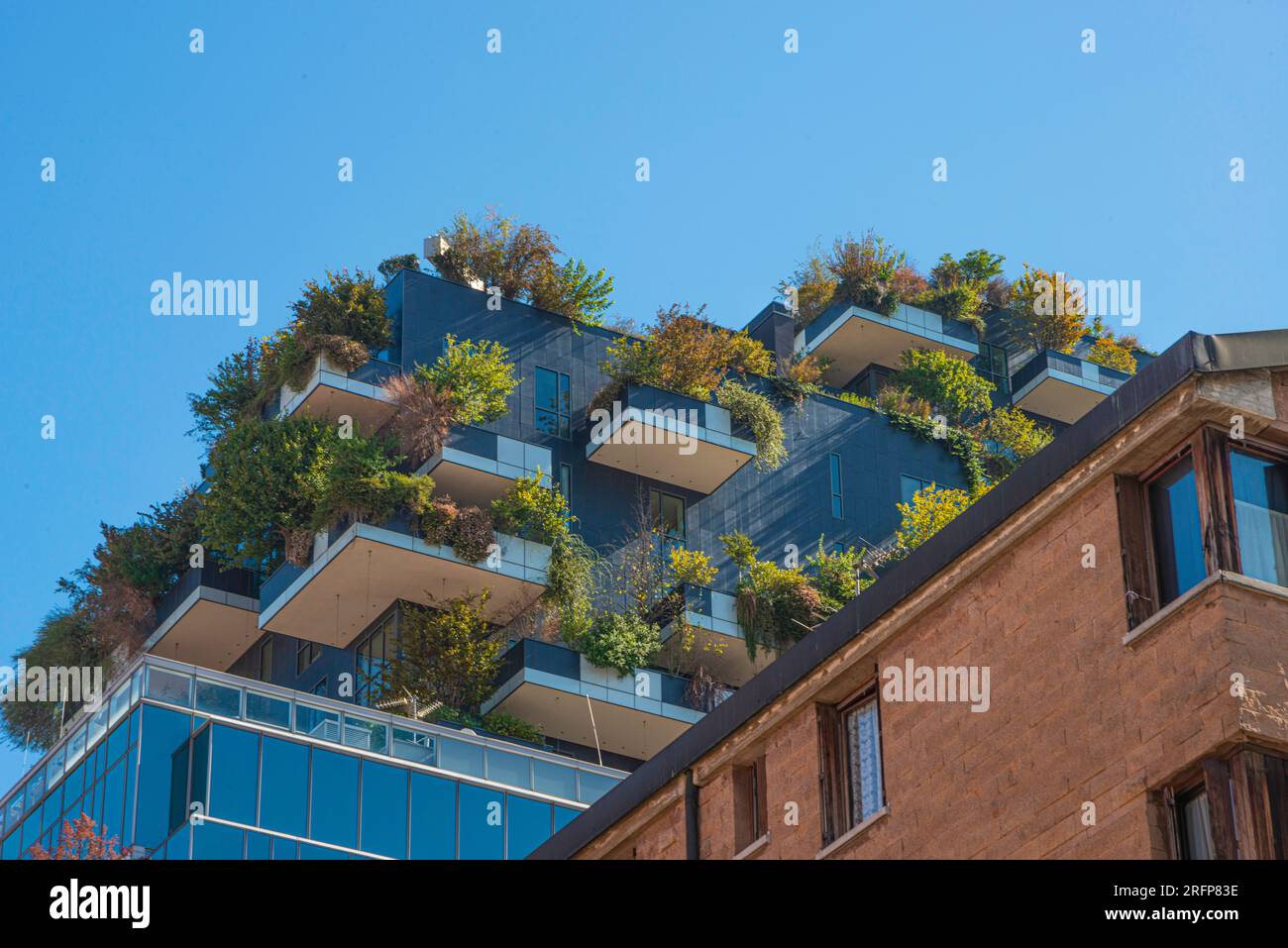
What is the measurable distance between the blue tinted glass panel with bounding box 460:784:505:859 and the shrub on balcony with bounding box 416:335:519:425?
9.72 meters

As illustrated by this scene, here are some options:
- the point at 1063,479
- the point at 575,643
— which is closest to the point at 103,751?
the point at 575,643

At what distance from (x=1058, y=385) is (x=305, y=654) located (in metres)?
21.0

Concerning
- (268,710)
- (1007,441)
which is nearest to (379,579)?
(268,710)

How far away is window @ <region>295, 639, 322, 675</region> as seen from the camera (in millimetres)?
46594

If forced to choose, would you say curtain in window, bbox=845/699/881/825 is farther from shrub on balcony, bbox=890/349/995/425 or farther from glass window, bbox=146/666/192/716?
shrub on balcony, bbox=890/349/995/425

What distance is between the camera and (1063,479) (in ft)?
58.3

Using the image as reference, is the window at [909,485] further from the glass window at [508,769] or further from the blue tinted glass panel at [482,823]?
the blue tinted glass panel at [482,823]

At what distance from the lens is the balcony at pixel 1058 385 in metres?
57.2

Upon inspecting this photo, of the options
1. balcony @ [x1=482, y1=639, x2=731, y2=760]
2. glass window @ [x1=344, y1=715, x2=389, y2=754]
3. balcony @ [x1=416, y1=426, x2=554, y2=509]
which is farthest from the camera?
balcony @ [x1=416, y1=426, x2=554, y2=509]

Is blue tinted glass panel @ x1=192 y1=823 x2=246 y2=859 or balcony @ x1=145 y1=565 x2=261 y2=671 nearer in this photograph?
blue tinted glass panel @ x1=192 y1=823 x2=246 y2=859

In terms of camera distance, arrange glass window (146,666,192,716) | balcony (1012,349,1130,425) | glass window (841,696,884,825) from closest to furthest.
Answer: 1. glass window (841,696,884,825)
2. glass window (146,666,192,716)
3. balcony (1012,349,1130,425)

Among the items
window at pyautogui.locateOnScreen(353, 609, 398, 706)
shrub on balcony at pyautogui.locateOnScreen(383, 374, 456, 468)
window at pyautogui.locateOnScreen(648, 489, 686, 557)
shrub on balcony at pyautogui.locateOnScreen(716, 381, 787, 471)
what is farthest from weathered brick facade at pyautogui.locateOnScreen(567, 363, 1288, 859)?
shrub on balcony at pyautogui.locateOnScreen(716, 381, 787, 471)

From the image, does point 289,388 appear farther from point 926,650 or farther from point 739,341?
point 926,650

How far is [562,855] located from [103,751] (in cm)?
1568
